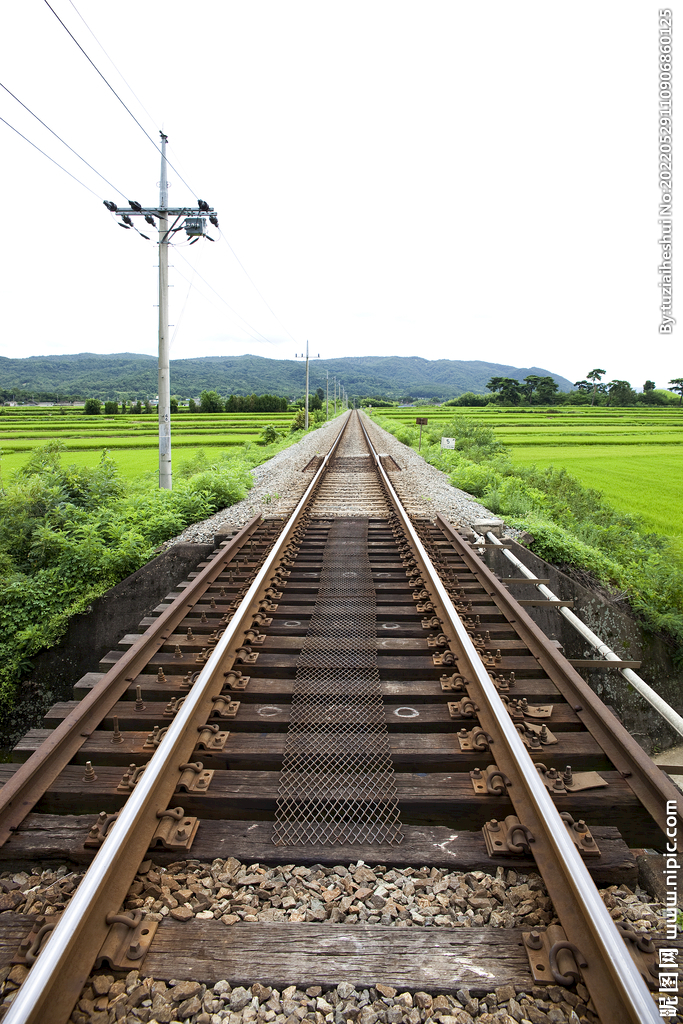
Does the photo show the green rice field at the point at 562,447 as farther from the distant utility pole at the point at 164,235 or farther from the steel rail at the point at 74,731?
the steel rail at the point at 74,731

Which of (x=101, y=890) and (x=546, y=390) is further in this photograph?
(x=546, y=390)

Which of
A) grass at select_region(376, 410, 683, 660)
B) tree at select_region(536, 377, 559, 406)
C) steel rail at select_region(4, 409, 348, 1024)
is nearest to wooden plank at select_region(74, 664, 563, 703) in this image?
steel rail at select_region(4, 409, 348, 1024)

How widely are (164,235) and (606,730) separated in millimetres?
13092

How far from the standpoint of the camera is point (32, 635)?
5.85 metres

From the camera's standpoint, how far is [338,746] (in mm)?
3020

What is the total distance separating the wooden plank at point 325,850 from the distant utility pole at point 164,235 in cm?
1003

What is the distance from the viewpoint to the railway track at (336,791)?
1.90 metres

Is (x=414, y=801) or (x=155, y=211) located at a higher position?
(x=155, y=211)

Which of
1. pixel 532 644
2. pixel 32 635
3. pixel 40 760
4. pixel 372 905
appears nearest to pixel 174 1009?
pixel 372 905

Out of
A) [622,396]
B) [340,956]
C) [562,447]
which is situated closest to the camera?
[340,956]

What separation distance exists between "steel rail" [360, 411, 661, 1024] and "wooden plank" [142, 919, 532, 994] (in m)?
0.23

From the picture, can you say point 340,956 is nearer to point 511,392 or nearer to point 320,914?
point 320,914

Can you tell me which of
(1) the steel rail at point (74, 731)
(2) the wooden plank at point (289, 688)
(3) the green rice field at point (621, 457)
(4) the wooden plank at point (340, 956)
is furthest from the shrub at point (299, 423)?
(4) the wooden plank at point (340, 956)

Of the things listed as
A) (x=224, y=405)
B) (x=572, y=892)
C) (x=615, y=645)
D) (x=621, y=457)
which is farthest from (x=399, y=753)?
(x=224, y=405)
